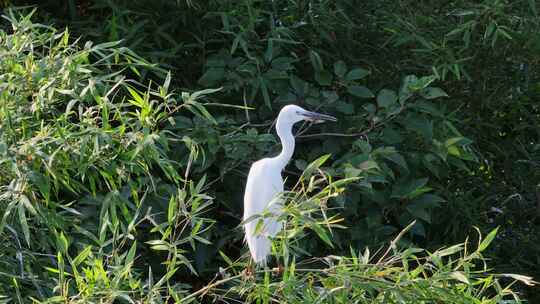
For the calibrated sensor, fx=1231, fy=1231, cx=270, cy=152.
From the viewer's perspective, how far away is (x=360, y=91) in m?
3.98

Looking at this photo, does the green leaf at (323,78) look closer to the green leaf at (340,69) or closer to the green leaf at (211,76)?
the green leaf at (340,69)

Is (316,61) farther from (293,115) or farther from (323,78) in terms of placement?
(293,115)

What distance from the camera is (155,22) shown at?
4109 mm

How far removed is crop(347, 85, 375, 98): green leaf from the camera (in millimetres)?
3971

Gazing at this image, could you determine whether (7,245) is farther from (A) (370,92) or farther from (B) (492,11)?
(B) (492,11)

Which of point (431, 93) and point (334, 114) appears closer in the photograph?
point (431, 93)

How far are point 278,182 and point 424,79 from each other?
63 cm

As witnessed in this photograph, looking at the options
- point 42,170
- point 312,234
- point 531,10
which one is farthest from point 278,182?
point 531,10

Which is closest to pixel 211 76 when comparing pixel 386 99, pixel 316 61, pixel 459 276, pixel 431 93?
pixel 316 61

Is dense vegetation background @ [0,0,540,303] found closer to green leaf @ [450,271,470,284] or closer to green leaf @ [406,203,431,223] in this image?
green leaf @ [406,203,431,223]

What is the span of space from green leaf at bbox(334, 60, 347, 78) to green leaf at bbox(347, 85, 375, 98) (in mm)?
53

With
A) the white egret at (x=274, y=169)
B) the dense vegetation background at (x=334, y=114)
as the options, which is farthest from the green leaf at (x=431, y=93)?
the white egret at (x=274, y=169)

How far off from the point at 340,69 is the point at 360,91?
4.2 inches

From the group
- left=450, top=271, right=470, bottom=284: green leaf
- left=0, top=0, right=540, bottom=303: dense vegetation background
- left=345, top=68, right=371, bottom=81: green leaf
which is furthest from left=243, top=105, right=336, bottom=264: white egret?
left=450, top=271, right=470, bottom=284: green leaf
